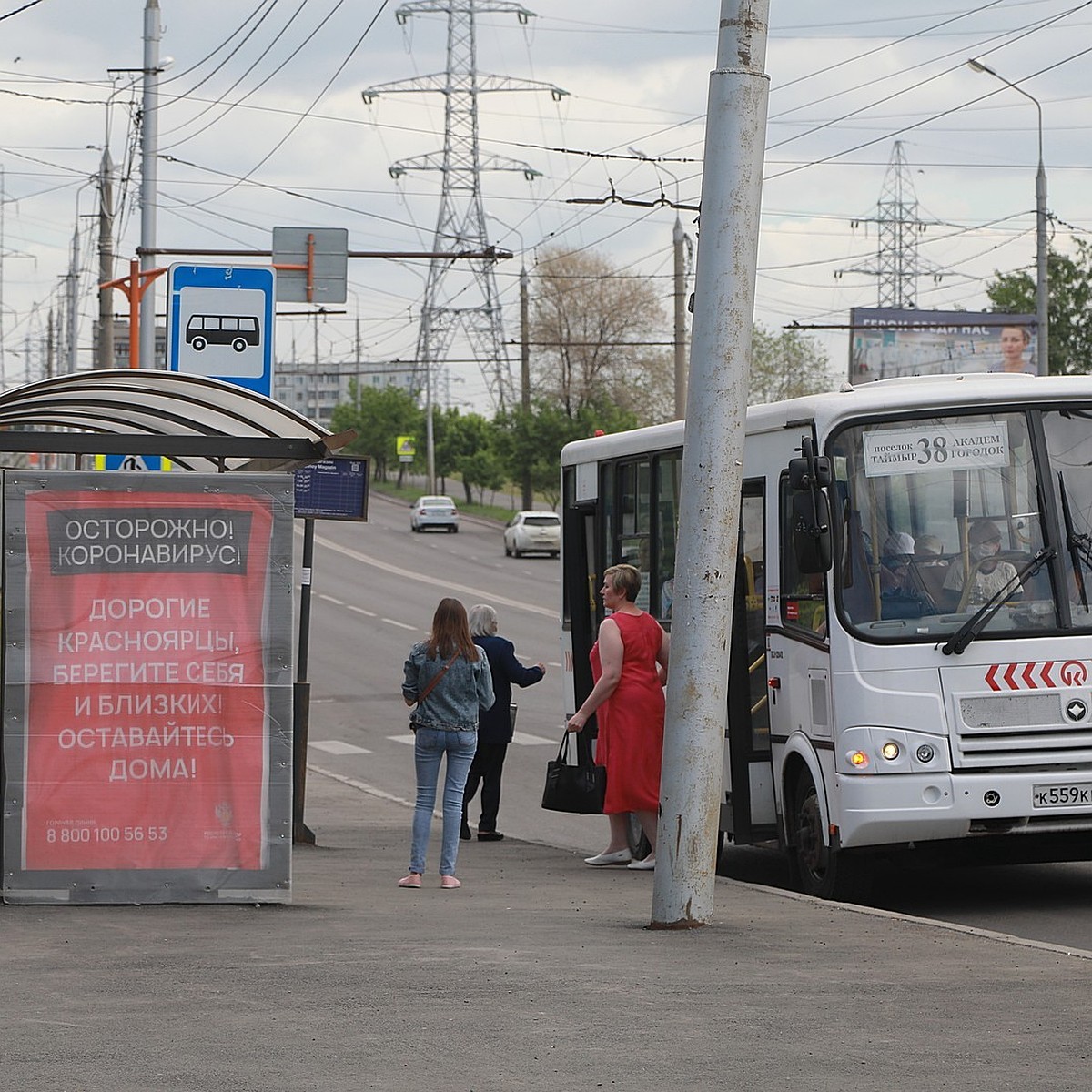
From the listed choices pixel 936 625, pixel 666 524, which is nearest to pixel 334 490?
pixel 666 524

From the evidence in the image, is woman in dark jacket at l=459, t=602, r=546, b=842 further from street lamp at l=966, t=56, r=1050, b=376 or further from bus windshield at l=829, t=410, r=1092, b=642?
street lamp at l=966, t=56, r=1050, b=376

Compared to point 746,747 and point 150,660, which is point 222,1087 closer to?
point 150,660

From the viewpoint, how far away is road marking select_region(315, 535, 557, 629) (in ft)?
141

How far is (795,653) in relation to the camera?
10812mm

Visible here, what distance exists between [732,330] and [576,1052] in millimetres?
3967

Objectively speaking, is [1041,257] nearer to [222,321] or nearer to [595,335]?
[222,321]

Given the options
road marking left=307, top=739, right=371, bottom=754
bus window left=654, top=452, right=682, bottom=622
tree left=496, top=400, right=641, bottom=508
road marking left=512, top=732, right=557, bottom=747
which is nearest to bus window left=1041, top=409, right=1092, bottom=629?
bus window left=654, top=452, right=682, bottom=622

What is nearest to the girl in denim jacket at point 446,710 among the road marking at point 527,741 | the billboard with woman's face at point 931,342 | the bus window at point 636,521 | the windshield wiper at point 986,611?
the bus window at point 636,521

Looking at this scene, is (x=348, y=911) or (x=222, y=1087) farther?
(x=348, y=911)

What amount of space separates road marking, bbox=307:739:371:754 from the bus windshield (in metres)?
13.3

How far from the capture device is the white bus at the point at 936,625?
9.94m

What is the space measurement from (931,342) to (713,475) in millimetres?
49647

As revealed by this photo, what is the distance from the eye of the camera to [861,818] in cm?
990

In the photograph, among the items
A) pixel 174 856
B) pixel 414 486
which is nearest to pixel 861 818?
pixel 174 856
